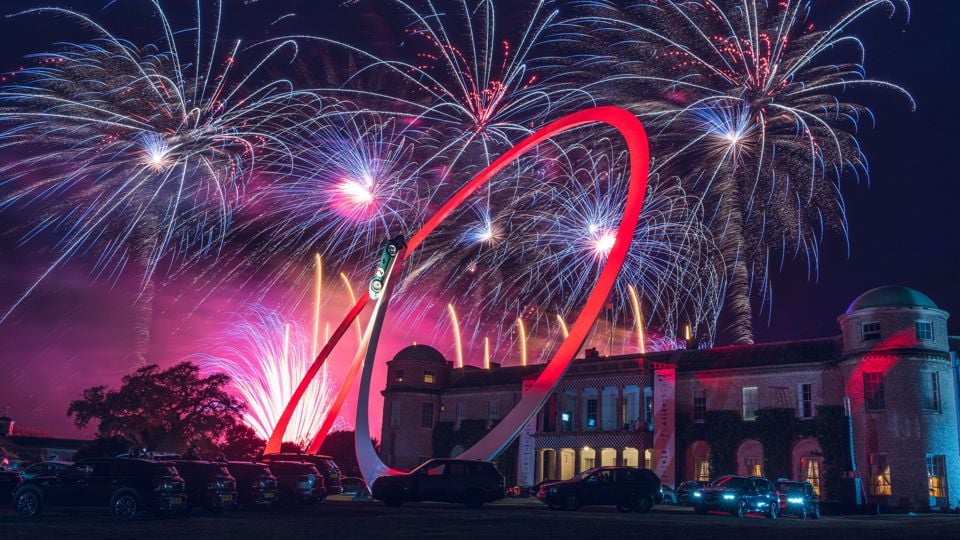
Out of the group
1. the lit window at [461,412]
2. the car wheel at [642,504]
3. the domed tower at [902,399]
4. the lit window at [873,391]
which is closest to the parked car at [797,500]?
the car wheel at [642,504]

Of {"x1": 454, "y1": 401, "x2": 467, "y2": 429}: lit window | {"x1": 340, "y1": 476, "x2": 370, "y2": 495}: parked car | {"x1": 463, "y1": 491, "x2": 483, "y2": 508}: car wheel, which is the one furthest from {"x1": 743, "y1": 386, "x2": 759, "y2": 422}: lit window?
{"x1": 463, "y1": 491, "x2": 483, "y2": 508}: car wheel

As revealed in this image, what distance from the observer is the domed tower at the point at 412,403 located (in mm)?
65250

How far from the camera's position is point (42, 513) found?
21.2 metres

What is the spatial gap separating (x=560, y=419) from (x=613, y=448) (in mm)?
4705

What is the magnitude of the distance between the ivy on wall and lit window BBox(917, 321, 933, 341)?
5.58 metres

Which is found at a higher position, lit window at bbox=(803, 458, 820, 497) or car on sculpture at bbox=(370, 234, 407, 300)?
car on sculpture at bbox=(370, 234, 407, 300)

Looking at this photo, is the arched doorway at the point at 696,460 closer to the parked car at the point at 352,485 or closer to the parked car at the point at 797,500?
the parked car at the point at 352,485

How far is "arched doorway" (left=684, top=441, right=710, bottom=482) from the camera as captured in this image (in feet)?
166

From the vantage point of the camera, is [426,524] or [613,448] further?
[613,448]

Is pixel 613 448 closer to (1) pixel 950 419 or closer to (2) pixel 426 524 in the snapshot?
(1) pixel 950 419

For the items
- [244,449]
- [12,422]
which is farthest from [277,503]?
[12,422]

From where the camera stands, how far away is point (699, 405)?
51.3 metres

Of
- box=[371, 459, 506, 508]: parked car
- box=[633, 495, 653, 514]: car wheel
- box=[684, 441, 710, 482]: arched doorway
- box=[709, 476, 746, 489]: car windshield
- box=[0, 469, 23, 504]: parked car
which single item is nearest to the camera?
box=[0, 469, 23, 504]: parked car

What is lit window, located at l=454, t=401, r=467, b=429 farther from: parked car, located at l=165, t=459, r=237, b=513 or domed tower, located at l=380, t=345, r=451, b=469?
parked car, located at l=165, t=459, r=237, b=513
